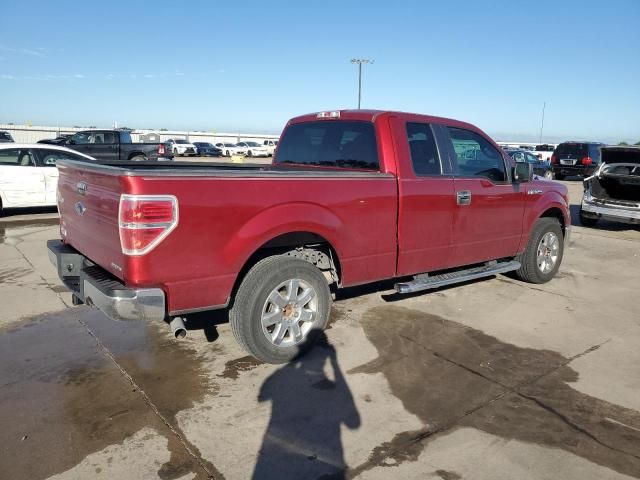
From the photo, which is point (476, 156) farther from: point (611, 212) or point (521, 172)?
point (611, 212)

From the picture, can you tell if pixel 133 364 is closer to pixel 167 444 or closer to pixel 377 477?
pixel 167 444

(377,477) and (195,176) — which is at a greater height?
(195,176)

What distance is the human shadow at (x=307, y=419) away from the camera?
2.73 meters

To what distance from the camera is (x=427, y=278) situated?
4.96 meters

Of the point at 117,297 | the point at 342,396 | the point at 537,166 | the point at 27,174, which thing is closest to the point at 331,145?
the point at 342,396

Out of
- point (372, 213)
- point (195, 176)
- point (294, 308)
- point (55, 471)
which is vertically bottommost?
point (55, 471)

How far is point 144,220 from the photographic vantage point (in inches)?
123

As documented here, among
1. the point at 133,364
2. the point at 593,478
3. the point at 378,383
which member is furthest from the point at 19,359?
the point at 593,478

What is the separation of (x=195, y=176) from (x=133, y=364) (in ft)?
5.52

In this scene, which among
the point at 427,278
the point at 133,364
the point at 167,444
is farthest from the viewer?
the point at 427,278

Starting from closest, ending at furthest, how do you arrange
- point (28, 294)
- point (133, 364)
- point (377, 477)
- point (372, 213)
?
1. point (377, 477)
2. point (133, 364)
3. point (372, 213)
4. point (28, 294)

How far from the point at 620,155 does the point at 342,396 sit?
10.6 metres

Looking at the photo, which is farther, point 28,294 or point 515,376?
point 28,294

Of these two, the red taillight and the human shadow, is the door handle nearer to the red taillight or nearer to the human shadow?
the human shadow
